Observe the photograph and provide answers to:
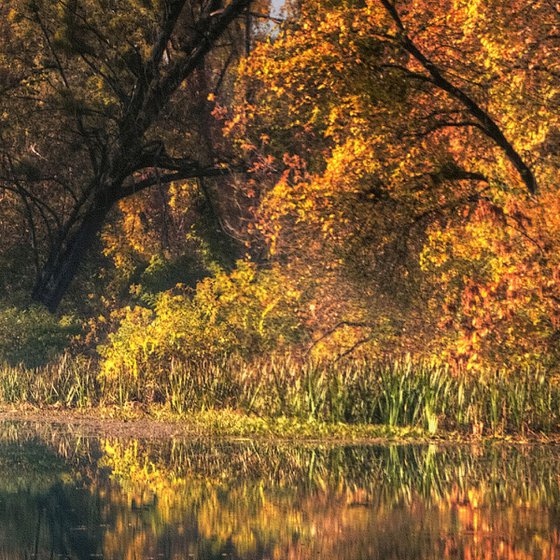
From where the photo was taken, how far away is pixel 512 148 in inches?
817

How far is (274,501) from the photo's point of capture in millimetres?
14172

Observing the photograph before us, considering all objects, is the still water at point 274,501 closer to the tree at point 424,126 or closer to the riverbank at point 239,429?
the riverbank at point 239,429

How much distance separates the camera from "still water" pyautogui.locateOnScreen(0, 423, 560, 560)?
11242mm

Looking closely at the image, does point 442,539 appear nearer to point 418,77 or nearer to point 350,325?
point 418,77

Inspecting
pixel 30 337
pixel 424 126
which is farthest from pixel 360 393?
pixel 30 337

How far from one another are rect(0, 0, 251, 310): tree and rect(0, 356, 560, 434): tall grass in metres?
7.88

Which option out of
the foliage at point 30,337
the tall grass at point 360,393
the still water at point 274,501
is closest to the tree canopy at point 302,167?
the tall grass at point 360,393

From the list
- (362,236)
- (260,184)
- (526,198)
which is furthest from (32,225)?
(526,198)

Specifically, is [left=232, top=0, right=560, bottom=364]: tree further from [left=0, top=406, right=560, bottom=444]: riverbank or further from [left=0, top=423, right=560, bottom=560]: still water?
[left=0, top=423, right=560, bottom=560]: still water

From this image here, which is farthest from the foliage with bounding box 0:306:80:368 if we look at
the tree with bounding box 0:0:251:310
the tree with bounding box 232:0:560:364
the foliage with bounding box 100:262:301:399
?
the tree with bounding box 232:0:560:364

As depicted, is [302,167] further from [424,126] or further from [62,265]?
[424,126]

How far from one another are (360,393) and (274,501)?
9235 millimetres

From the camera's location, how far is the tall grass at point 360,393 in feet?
71.2

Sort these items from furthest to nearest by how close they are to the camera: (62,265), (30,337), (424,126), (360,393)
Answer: (62,265) → (30,337) → (360,393) → (424,126)
